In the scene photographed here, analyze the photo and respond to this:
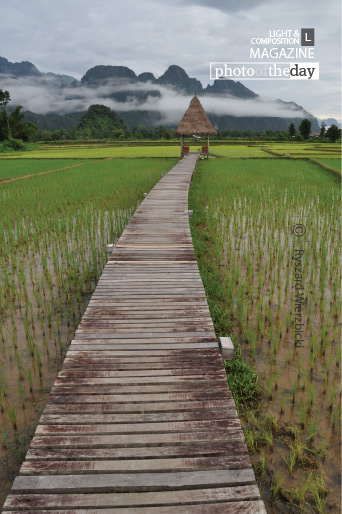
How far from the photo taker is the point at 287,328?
3.63 m

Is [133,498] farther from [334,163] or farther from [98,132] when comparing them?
→ [98,132]

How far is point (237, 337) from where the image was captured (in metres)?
3.55

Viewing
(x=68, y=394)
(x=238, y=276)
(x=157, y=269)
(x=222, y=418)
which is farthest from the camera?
(x=238, y=276)

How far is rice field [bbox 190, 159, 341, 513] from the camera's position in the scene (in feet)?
6.93

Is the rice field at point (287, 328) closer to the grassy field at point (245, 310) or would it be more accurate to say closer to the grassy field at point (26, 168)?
the grassy field at point (245, 310)

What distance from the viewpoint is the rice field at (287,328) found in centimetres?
211

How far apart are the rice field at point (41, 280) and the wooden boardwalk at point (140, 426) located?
19.7 inches

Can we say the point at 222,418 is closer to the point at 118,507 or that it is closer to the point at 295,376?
the point at 118,507

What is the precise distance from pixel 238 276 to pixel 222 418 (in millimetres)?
3112

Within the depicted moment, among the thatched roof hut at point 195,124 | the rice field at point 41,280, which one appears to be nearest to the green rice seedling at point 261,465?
the rice field at point 41,280

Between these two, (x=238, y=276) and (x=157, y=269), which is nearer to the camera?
(x=157, y=269)

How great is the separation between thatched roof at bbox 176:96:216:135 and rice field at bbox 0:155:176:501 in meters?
10.8

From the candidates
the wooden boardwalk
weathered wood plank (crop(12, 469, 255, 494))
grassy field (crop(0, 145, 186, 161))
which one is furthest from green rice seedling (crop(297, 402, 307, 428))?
grassy field (crop(0, 145, 186, 161))

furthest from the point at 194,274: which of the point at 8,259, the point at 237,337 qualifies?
the point at 8,259
